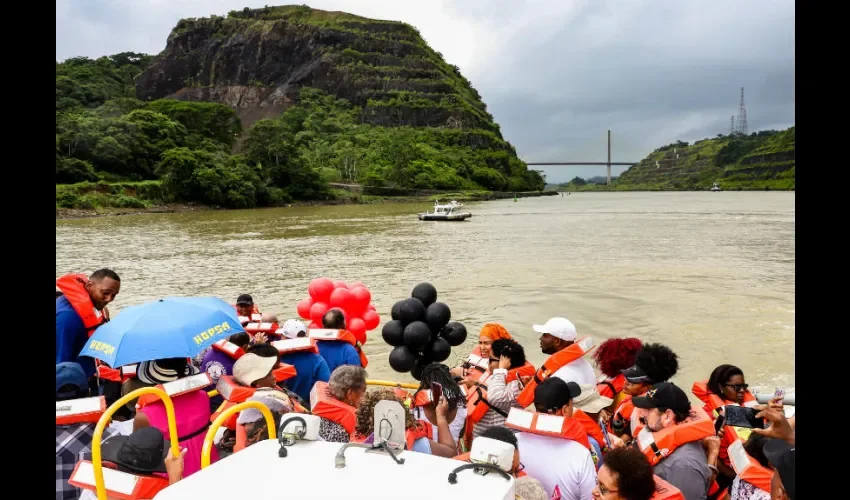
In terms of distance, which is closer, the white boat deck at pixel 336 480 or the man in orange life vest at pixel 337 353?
the white boat deck at pixel 336 480

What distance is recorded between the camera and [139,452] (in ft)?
8.35

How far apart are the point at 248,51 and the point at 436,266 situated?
408ft

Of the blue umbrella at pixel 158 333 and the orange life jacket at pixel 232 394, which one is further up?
the blue umbrella at pixel 158 333

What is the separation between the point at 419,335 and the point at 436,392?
3281 mm

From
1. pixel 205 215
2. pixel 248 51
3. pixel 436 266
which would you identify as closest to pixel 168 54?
pixel 248 51

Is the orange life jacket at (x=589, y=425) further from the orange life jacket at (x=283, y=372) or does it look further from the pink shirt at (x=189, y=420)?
the pink shirt at (x=189, y=420)

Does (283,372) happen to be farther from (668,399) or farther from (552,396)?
(668,399)

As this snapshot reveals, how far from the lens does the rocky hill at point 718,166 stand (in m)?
110

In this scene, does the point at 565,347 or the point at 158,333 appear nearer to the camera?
the point at 158,333

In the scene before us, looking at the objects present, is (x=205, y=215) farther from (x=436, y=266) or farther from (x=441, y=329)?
(x=441, y=329)

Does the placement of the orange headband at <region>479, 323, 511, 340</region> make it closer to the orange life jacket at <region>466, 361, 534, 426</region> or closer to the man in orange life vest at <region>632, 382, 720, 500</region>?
the orange life jacket at <region>466, 361, 534, 426</region>

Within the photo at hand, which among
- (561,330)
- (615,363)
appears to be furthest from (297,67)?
(615,363)

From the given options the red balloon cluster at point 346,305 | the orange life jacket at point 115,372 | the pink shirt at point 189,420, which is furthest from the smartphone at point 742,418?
the red balloon cluster at point 346,305

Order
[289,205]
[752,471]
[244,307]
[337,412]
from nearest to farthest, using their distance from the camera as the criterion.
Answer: [752,471] < [337,412] < [244,307] < [289,205]
